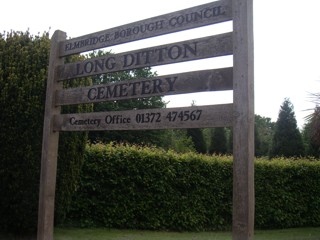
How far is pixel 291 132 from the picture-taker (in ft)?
96.7

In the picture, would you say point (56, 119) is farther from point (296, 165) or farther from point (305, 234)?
point (296, 165)

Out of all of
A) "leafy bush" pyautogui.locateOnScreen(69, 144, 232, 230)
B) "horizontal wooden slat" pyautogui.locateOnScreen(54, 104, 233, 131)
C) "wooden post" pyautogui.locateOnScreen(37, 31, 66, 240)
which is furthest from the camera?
"leafy bush" pyautogui.locateOnScreen(69, 144, 232, 230)

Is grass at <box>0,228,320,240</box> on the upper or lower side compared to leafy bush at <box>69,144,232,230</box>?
lower

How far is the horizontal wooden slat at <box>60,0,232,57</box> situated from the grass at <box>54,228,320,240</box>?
5261mm

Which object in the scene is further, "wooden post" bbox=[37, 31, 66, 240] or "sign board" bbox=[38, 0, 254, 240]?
"wooden post" bbox=[37, 31, 66, 240]

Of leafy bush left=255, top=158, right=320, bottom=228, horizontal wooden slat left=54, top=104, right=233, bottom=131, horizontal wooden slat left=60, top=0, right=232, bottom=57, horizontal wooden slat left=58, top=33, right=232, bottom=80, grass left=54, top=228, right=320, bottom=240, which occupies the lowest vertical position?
grass left=54, top=228, right=320, bottom=240

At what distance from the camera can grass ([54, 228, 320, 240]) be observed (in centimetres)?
960

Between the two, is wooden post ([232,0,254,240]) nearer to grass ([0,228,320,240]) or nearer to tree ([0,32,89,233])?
tree ([0,32,89,233])

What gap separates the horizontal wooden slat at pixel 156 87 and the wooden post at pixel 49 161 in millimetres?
140

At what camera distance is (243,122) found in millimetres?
3494

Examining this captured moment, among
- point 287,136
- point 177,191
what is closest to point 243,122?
point 177,191

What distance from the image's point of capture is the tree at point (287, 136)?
2897cm

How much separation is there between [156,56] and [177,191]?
8.49 meters

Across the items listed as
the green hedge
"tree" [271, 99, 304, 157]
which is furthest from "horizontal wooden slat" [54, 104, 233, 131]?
"tree" [271, 99, 304, 157]
